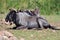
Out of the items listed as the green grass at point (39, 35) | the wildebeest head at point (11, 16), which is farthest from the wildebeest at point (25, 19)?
the green grass at point (39, 35)

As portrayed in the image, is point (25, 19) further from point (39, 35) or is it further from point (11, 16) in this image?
point (39, 35)

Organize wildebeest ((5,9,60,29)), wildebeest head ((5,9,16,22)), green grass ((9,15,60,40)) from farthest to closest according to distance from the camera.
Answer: wildebeest ((5,9,60,29)), wildebeest head ((5,9,16,22)), green grass ((9,15,60,40))

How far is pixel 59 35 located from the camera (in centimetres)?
1050

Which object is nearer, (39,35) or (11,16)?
(39,35)

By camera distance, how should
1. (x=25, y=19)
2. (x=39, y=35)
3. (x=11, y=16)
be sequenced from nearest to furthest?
(x=39, y=35)
(x=11, y=16)
(x=25, y=19)

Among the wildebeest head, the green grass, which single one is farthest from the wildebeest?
the green grass

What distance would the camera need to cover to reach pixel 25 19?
12148mm

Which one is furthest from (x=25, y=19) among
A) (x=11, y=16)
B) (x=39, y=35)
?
(x=39, y=35)

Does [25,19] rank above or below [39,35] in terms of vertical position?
above

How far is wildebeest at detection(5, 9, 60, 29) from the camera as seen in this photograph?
11.9m

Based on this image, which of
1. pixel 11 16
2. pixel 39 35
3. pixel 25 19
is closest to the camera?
pixel 39 35

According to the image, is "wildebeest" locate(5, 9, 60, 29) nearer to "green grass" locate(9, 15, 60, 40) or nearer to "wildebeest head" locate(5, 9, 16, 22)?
"wildebeest head" locate(5, 9, 16, 22)

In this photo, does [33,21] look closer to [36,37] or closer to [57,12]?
[36,37]

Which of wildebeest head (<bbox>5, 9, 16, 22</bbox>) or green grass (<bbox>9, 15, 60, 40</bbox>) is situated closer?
green grass (<bbox>9, 15, 60, 40</bbox>)
